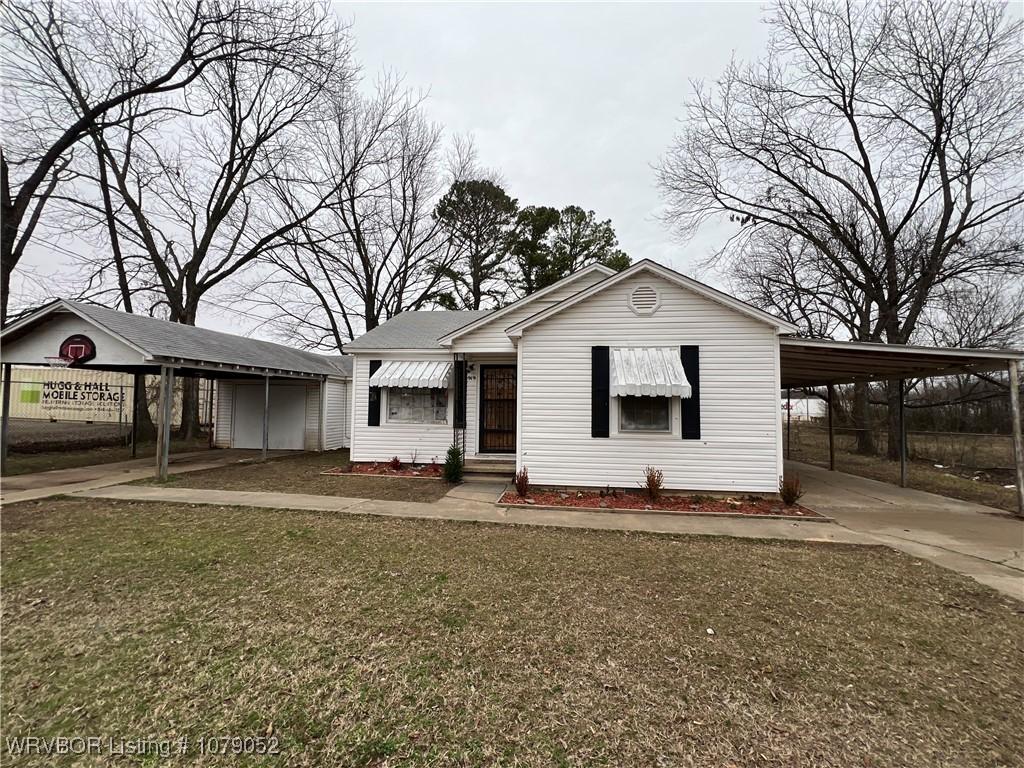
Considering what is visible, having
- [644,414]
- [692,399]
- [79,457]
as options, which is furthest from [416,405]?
[79,457]

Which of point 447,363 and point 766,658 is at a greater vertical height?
point 447,363

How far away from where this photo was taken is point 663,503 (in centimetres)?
812

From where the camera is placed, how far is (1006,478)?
1216cm

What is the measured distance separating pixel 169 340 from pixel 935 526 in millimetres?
16555

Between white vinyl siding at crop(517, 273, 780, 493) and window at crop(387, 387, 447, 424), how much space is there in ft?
11.0

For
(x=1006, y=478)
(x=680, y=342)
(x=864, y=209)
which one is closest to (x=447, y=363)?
(x=680, y=342)

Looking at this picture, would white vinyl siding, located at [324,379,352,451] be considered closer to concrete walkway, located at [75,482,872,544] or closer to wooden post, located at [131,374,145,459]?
wooden post, located at [131,374,145,459]

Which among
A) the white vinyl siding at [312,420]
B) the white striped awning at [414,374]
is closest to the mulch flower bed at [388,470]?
the white striped awning at [414,374]

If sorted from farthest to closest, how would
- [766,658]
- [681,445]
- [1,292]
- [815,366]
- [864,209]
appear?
[864,209] → [1,292] → [815,366] → [681,445] → [766,658]

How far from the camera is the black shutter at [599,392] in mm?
8797

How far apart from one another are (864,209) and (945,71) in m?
4.38

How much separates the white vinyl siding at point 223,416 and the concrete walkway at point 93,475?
209 cm

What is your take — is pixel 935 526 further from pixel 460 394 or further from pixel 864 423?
pixel 864 423

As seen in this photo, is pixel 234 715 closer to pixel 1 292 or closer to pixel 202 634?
pixel 202 634
